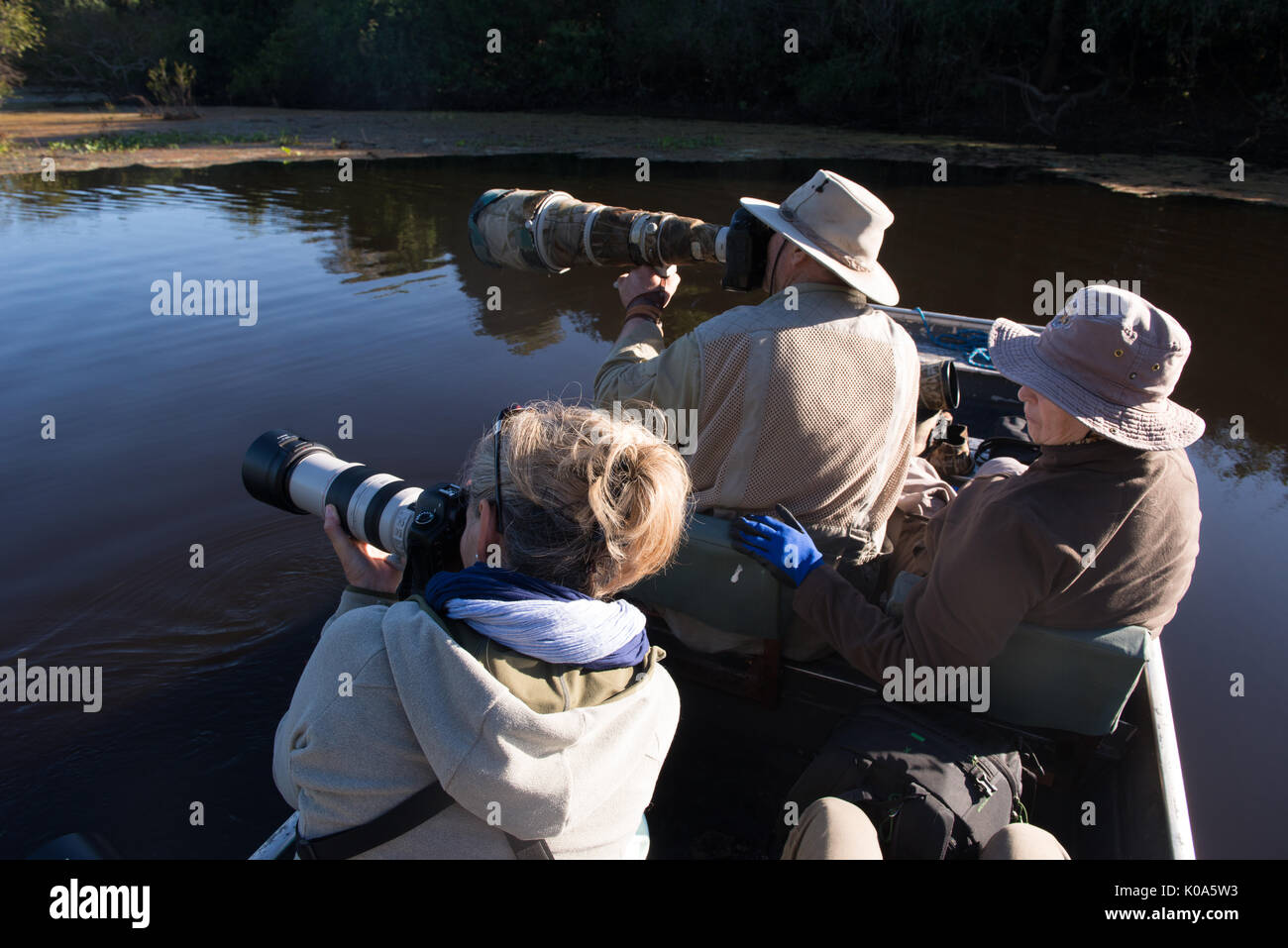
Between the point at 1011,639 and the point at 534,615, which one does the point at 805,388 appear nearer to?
the point at 1011,639

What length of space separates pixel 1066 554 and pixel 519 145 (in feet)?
55.2

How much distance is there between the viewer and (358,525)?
1.80 meters

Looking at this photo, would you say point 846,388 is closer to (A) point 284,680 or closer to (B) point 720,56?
(A) point 284,680

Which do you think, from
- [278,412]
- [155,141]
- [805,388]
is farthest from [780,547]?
[155,141]

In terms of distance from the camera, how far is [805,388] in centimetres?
205

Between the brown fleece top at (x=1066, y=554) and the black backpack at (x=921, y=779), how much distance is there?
17 centimetres

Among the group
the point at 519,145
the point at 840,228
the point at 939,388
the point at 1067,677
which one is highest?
the point at 519,145

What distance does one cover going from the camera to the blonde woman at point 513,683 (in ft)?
3.76

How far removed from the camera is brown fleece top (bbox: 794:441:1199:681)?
172 cm

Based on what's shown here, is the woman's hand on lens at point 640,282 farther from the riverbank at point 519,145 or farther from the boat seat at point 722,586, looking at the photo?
the riverbank at point 519,145

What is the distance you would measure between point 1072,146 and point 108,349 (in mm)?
16492

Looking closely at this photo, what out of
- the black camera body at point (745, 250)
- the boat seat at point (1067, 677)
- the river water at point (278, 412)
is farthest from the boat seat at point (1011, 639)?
the river water at point (278, 412)
